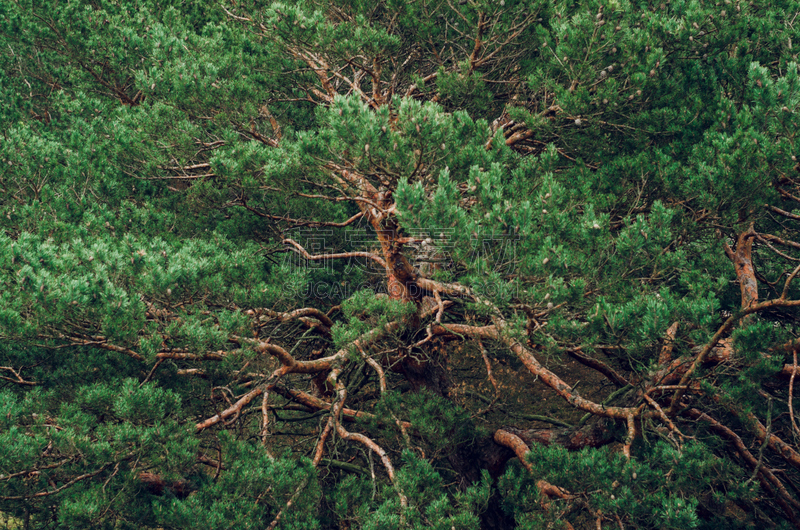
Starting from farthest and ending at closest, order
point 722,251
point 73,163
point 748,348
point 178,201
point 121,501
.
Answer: point 178,201 < point 73,163 < point 722,251 < point 121,501 < point 748,348

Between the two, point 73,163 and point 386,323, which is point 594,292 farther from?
point 73,163

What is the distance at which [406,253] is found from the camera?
5.11 meters

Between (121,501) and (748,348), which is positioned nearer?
(748,348)

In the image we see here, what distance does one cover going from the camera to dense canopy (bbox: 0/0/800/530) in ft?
10.5

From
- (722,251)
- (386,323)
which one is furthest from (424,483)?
(722,251)

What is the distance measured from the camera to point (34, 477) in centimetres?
343

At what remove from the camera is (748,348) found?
301cm

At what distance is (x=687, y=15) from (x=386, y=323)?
3.35m

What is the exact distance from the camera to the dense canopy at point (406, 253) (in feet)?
10.5

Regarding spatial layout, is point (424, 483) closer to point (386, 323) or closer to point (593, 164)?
point (386, 323)

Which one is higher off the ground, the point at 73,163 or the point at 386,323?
the point at 73,163

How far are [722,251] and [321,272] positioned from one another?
3.61 meters

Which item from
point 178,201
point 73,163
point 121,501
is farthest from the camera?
point 178,201

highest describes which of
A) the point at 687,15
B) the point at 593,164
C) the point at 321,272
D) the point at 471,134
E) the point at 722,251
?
the point at 687,15
